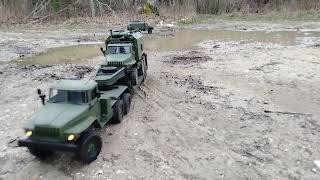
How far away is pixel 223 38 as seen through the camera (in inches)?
938

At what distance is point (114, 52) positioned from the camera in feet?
42.2

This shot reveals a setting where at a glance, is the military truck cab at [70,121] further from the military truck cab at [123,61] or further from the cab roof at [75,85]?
the military truck cab at [123,61]

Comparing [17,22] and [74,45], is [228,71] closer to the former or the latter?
[74,45]

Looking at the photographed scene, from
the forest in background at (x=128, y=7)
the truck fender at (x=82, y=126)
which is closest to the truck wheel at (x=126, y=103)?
the truck fender at (x=82, y=126)

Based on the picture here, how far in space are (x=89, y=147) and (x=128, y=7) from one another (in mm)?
25045

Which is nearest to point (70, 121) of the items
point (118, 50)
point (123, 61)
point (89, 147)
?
point (89, 147)

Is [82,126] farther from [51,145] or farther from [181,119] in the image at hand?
[181,119]

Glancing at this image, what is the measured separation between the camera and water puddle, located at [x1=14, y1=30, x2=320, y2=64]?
19938 millimetres

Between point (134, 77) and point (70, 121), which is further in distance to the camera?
point (134, 77)

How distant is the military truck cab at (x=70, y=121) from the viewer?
8.44 meters

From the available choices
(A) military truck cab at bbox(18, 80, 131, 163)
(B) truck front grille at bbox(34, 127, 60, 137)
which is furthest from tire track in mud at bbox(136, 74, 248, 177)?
(B) truck front grille at bbox(34, 127, 60, 137)

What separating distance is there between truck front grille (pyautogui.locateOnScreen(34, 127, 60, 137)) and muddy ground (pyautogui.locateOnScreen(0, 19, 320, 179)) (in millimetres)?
921

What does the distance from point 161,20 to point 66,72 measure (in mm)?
14298

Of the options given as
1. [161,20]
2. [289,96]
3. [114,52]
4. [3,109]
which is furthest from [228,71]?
[161,20]
